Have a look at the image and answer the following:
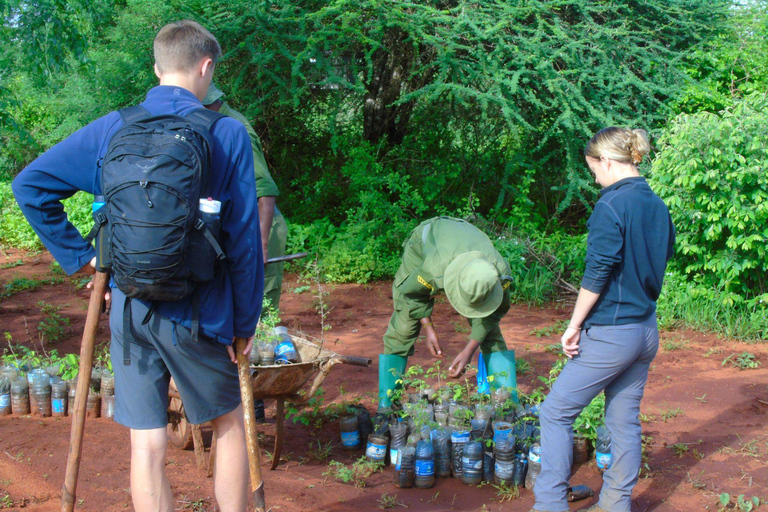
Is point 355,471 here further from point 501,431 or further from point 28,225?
point 28,225

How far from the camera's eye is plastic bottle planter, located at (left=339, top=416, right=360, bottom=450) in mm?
4605

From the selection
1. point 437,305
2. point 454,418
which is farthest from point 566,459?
point 437,305

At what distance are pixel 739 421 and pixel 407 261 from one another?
2.72 m

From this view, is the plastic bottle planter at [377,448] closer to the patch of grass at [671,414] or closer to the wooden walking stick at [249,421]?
the wooden walking stick at [249,421]

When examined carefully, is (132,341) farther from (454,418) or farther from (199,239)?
→ (454,418)

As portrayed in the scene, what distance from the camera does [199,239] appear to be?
2.29 metres

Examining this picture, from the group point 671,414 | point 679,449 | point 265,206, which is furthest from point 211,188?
point 671,414

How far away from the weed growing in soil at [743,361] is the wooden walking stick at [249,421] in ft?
16.2

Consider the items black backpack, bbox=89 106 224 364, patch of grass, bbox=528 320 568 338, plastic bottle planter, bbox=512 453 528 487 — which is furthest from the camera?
patch of grass, bbox=528 320 568 338

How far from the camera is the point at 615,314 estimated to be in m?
3.19

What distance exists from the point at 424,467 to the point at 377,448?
38 centimetres

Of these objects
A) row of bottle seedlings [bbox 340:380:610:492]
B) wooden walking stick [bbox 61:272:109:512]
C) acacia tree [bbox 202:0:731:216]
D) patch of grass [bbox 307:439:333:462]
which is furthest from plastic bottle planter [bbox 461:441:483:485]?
acacia tree [bbox 202:0:731:216]

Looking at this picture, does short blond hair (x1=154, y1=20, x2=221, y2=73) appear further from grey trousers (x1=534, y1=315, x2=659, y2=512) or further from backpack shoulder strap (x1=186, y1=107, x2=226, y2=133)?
grey trousers (x1=534, y1=315, x2=659, y2=512)

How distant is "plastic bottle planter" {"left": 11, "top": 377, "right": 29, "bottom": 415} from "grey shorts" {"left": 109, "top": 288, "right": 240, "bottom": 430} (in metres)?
2.70
